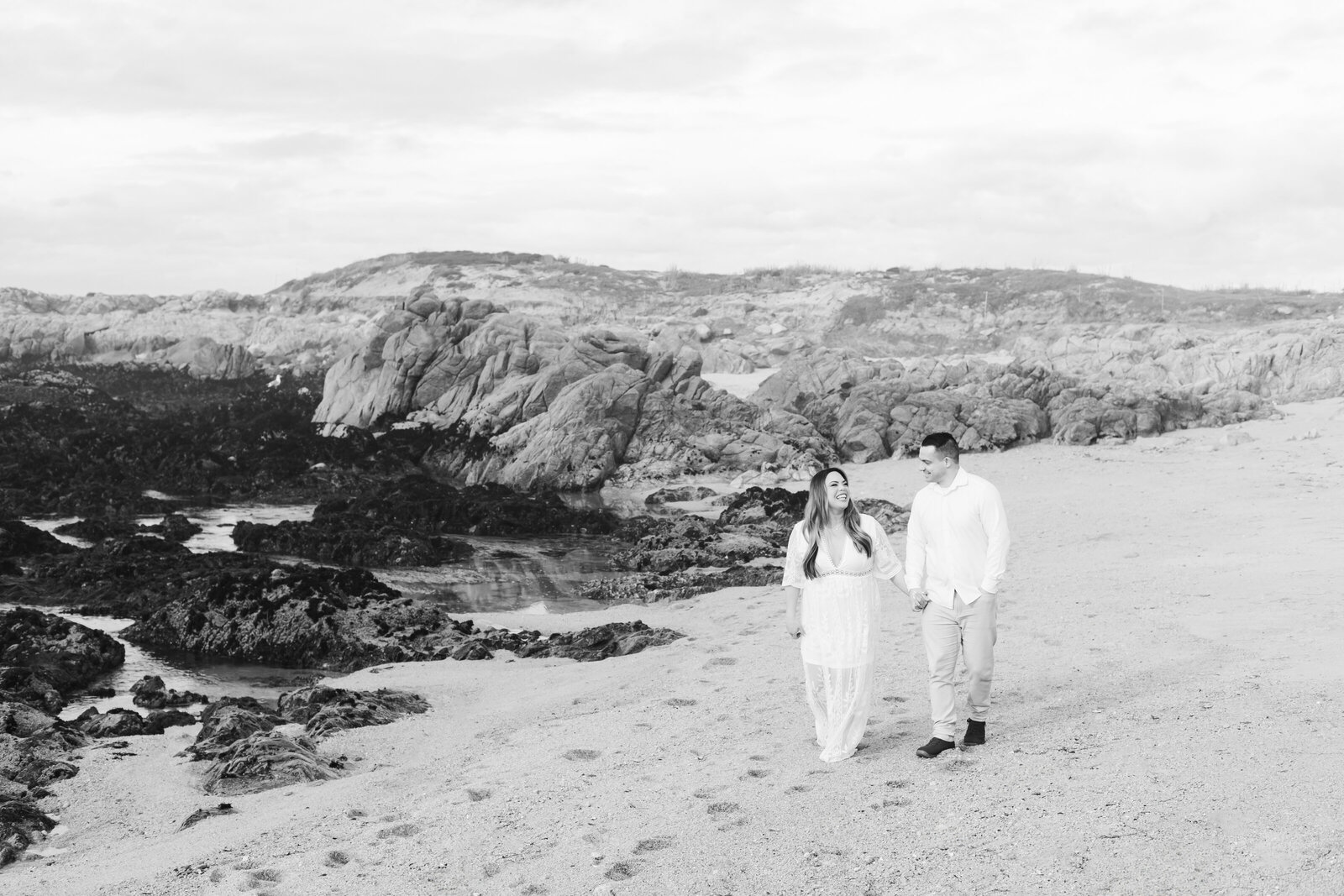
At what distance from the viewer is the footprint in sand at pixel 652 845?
4.74 m

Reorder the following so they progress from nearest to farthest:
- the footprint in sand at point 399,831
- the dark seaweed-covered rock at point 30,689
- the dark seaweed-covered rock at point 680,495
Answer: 1. the footprint in sand at point 399,831
2. the dark seaweed-covered rock at point 30,689
3. the dark seaweed-covered rock at point 680,495

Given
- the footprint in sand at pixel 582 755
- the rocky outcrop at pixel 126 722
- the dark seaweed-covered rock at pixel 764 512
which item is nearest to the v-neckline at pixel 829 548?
the footprint in sand at pixel 582 755

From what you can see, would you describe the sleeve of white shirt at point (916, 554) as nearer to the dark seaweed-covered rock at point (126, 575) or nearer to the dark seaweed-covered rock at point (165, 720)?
A: the dark seaweed-covered rock at point (165, 720)

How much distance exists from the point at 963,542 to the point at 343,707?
4930 mm

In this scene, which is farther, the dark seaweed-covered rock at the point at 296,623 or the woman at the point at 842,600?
the dark seaweed-covered rock at the point at 296,623

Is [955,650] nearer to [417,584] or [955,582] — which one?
[955,582]

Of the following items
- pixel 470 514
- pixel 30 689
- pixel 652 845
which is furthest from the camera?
pixel 470 514

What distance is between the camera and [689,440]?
2639cm

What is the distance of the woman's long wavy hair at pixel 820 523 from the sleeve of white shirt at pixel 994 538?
0.61 metres

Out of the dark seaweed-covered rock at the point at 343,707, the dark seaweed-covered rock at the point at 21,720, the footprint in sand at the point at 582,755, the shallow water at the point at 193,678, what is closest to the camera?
the footprint in sand at the point at 582,755

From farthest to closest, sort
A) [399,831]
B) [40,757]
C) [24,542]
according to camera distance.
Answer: [24,542] < [40,757] < [399,831]

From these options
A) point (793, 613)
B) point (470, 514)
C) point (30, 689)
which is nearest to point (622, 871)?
point (793, 613)

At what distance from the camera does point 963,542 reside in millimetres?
5551

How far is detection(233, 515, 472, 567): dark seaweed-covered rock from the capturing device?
1672 centimetres
